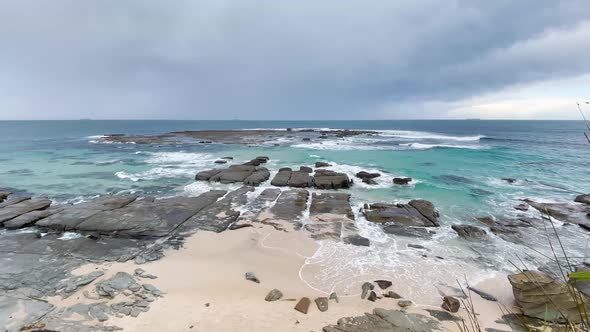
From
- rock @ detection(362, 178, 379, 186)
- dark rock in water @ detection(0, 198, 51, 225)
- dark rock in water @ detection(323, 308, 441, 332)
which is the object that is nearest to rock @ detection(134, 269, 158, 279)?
dark rock in water @ detection(323, 308, 441, 332)

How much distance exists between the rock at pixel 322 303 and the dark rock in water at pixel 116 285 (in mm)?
5292

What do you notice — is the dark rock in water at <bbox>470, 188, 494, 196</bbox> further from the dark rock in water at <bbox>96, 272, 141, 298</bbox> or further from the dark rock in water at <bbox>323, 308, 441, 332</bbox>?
the dark rock in water at <bbox>96, 272, 141, 298</bbox>

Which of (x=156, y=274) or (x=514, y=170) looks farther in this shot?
(x=514, y=170)

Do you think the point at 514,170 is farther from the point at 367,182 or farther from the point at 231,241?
the point at 231,241

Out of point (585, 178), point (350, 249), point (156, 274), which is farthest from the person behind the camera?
point (585, 178)

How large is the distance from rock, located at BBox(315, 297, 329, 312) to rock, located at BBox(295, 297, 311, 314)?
251 millimetres

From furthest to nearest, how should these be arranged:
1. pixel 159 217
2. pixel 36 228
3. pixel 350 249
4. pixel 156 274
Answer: pixel 159 217 < pixel 36 228 < pixel 350 249 < pixel 156 274

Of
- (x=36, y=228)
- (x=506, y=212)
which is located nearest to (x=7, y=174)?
(x=36, y=228)

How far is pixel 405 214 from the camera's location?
14.2m

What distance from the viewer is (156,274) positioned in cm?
910

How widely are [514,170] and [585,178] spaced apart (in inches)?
183

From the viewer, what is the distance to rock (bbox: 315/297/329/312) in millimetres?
7641

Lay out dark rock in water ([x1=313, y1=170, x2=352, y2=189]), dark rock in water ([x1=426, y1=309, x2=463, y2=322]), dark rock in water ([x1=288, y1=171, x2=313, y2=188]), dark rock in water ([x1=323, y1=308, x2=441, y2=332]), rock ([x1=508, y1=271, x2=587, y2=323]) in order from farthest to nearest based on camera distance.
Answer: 1. dark rock in water ([x1=288, y1=171, x2=313, y2=188])
2. dark rock in water ([x1=313, y1=170, x2=352, y2=189])
3. dark rock in water ([x1=426, y1=309, x2=463, y2=322])
4. rock ([x1=508, y1=271, x2=587, y2=323])
5. dark rock in water ([x1=323, y1=308, x2=441, y2=332])

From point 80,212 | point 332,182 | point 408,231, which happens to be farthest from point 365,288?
point 80,212
